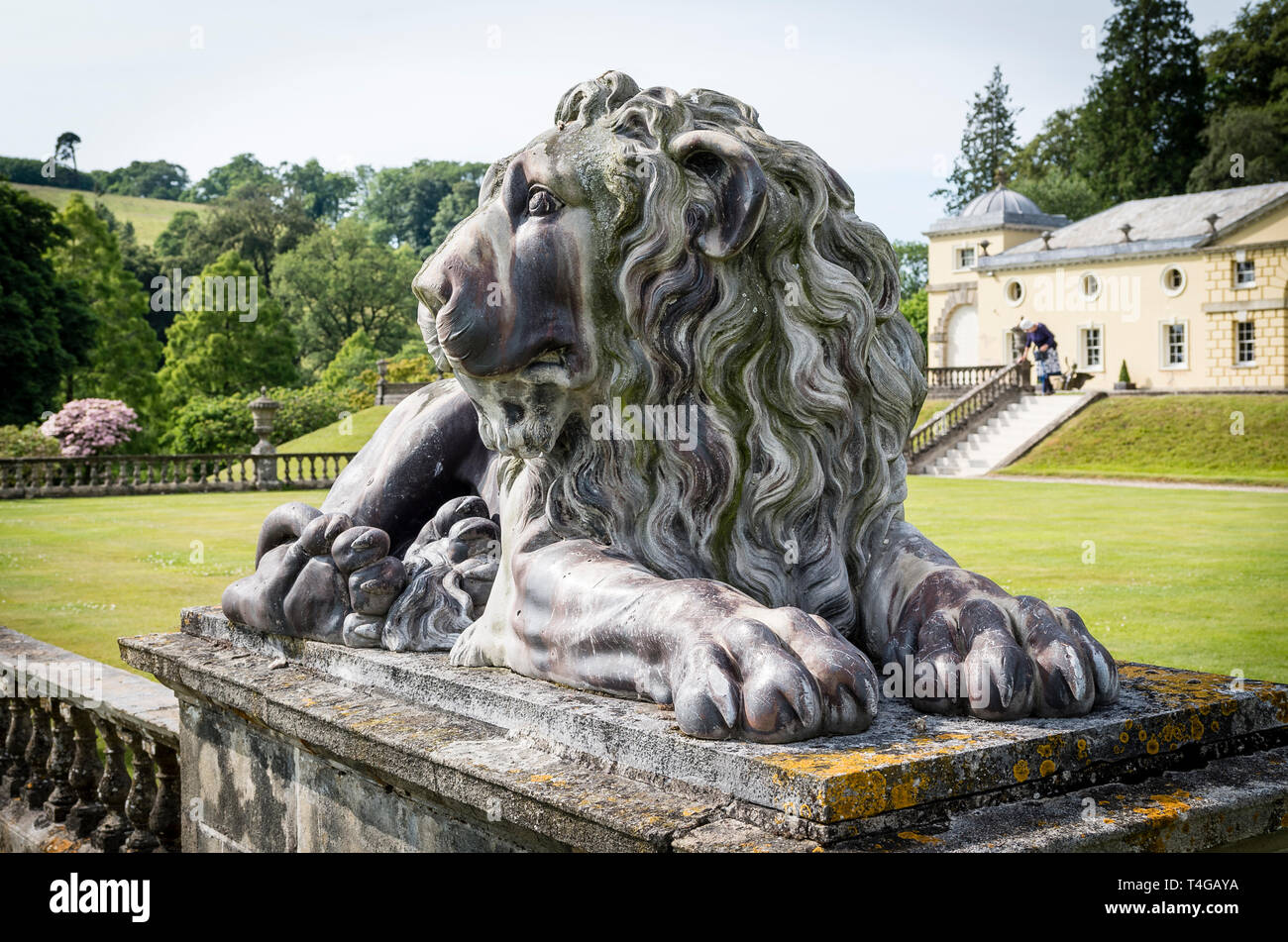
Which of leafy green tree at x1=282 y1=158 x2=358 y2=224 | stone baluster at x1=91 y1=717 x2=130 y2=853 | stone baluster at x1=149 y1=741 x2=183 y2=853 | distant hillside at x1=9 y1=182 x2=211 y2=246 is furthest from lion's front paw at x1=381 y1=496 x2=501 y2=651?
leafy green tree at x1=282 y1=158 x2=358 y2=224

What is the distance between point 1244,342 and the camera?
42.4 metres

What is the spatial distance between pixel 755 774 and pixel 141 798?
10.9 ft

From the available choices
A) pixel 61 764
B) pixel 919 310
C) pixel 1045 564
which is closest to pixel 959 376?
pixel 919 310

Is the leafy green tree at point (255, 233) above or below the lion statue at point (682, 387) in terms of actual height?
above

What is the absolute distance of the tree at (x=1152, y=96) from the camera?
2157 inches

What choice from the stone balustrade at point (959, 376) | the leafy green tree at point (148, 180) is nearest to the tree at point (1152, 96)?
the stone balustrade at point (959, 376)

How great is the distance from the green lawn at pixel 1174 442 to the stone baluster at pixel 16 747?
2469 cm

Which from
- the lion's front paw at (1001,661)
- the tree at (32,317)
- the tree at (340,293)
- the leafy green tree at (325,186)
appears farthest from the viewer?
the leafy green tree at (325,186)

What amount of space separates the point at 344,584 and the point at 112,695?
2098mm

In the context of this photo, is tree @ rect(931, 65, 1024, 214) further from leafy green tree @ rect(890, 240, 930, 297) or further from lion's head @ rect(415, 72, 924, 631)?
lion's head @ rect(415, 72, 924, 631)

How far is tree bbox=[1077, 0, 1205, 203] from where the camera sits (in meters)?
54.8

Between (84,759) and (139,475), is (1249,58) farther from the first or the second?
(84,759)

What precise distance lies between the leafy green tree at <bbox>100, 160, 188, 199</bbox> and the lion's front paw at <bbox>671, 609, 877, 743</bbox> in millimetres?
114693

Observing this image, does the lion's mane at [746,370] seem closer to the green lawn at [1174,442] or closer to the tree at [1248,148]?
the green lawn at [1174,442]
